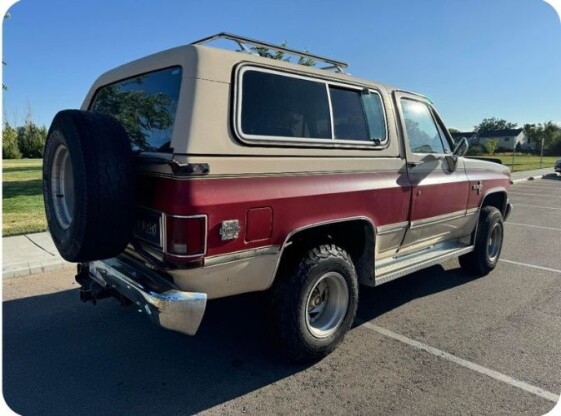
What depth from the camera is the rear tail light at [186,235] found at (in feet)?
8.05

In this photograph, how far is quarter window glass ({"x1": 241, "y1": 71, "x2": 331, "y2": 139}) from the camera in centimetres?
285

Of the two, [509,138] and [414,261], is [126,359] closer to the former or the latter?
[414,261]

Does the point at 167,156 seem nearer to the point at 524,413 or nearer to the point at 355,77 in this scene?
the point at 355,77

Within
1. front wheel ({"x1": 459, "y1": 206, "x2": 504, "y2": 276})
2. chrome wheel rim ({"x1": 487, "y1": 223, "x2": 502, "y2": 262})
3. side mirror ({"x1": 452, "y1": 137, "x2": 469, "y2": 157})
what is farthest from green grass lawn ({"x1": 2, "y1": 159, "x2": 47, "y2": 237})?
chrome wheel rim ({"x1": 487, "y1": 223, "x2": 502, "y2": 262})

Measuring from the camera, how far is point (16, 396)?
2816 millimetres

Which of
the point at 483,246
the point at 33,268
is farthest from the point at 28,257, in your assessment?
Result: the point at 483,246

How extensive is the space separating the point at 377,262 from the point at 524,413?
5.19ft

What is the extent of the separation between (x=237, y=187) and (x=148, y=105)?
107 centimetres

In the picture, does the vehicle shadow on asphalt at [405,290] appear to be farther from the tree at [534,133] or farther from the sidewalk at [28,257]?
the tree at [534,133]

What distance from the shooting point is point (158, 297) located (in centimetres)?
249

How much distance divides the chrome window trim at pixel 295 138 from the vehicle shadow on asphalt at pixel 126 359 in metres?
1.21

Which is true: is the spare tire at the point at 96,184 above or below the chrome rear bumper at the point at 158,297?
above

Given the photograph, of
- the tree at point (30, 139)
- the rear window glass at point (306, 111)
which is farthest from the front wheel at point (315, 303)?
the tree at point (30, 139)


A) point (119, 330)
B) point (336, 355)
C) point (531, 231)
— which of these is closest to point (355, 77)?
point (336, 355)
